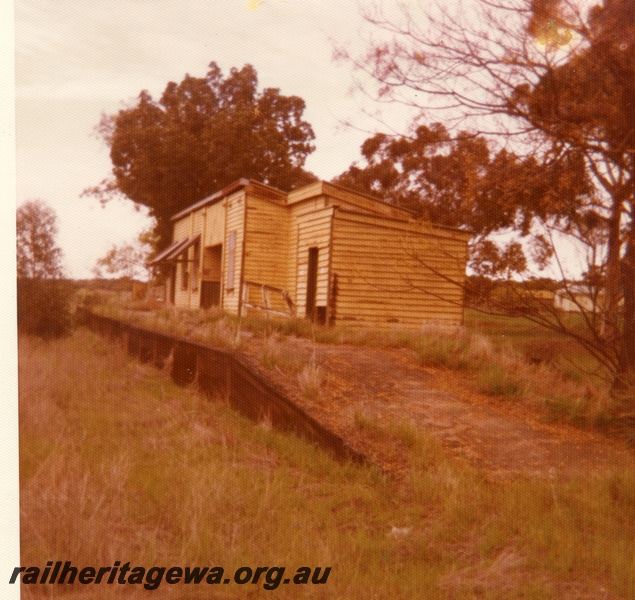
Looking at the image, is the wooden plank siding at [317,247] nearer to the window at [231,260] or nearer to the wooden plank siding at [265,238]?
the wooden plank siding at [265,238]

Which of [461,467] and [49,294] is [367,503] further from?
[49,294]

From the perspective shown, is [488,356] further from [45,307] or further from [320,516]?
[45,307]

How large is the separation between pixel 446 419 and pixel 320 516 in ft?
7.84

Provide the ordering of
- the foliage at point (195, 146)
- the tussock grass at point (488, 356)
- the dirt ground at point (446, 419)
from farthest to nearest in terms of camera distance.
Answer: the foliage at point (195, 146)
the tussock grass at point (488, 356)
the dirt ground at point (446, 419)

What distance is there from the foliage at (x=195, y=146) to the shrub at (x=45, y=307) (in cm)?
259

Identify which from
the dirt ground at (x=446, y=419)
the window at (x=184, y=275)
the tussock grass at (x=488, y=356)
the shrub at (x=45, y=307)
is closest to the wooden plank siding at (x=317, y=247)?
the tussock grass at (x=488, y=356)

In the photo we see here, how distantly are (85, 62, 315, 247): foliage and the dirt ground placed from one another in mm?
6256

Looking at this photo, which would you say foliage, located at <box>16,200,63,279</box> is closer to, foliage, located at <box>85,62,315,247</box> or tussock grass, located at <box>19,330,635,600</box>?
foliage, located at <box>85,62,315,247</box>

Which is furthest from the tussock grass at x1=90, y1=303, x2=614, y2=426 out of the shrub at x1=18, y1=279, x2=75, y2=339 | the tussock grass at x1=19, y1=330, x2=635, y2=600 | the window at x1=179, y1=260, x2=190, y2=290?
the window at x1=179, y1=260, x2=190, y2=290

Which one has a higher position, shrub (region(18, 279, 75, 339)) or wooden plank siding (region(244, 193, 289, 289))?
wooden plank siding (region(244, 193, 289, 289))

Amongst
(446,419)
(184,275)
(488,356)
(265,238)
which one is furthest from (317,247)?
(184,275)

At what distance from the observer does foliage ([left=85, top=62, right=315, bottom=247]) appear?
55.5 feet

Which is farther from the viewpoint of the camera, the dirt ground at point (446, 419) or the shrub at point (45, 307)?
the shrub at point (45, 307)

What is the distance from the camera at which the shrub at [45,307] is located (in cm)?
1370
